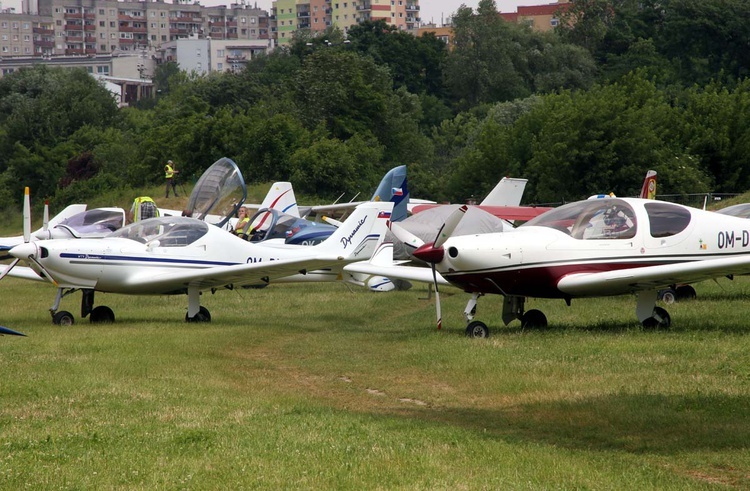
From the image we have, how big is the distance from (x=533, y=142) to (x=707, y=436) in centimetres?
4521

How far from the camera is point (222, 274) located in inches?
685

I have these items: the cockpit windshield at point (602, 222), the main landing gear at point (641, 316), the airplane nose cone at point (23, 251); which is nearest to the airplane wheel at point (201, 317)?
the airplane nose cone at point (23, 251)

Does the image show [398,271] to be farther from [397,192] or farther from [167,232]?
[397,192]

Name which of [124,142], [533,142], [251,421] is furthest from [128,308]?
[124,142]

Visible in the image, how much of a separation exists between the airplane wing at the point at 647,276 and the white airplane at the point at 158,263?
15.2 feet

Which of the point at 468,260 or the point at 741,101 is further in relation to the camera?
the point at 741,101

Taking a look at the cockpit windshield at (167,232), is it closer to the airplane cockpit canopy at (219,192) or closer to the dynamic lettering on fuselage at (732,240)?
the airplane cockpit canopy at (219,192)

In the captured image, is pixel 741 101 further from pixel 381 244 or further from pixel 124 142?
pixel 124 142

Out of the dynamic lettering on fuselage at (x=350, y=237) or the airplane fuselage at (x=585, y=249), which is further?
the dynamic lettering on fuselage at (x=350, y=237)

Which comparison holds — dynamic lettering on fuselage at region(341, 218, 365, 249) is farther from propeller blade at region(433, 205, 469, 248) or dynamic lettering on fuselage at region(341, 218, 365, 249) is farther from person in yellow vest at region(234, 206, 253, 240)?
propeller blade at region(433, 205, 469, 248)

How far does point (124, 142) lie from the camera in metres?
78.8

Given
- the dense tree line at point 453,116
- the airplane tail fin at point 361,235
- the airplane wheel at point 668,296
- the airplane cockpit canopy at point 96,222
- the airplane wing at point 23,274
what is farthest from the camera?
the dense tree line at point 453,116

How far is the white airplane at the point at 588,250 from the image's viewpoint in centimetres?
1428

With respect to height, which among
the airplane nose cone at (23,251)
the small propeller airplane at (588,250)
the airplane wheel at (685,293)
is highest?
the small propeller airplane at (588,250)
